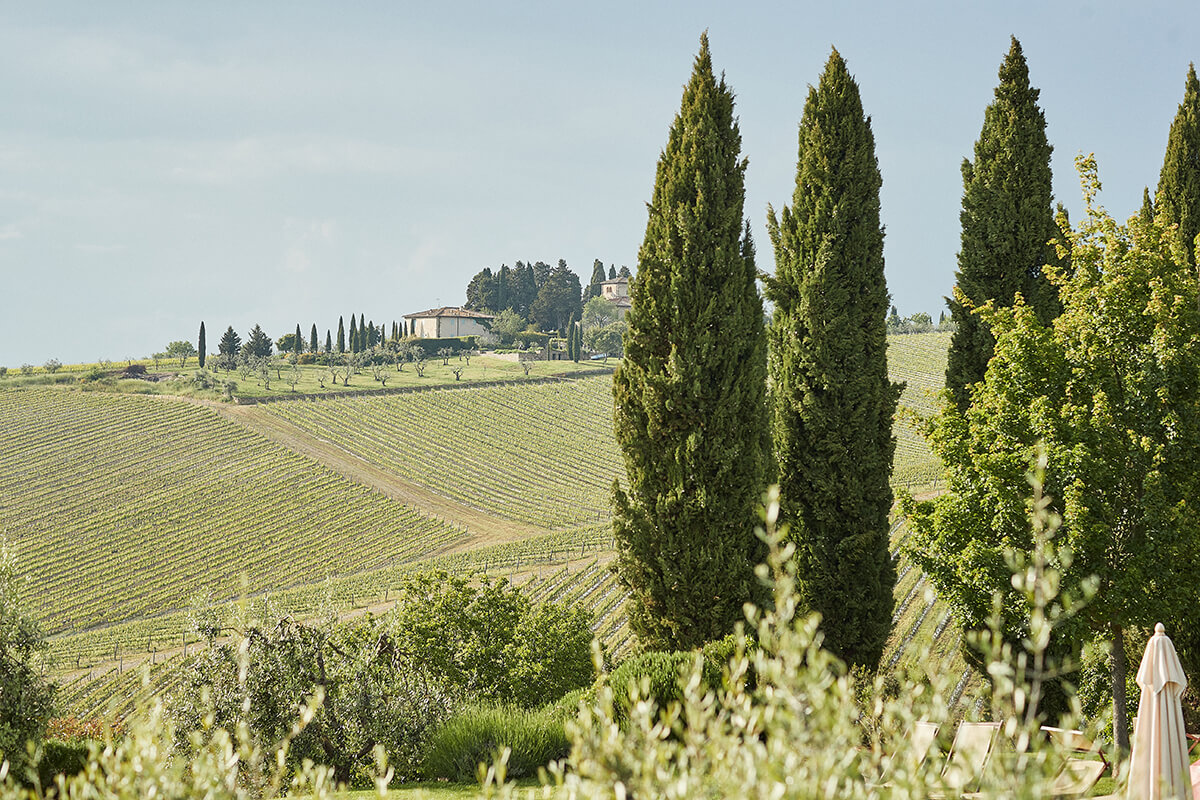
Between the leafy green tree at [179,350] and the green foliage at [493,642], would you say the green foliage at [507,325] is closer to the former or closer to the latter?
the leafy green tree at [179,350]

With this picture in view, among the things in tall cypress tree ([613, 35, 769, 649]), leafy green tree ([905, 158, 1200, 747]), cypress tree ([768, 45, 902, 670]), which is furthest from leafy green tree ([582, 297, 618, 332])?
leafy green tree ([905, 158, 1200, 747])

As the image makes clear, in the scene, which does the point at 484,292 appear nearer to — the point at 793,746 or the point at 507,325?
the point at 507,325

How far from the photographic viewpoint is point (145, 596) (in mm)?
43406

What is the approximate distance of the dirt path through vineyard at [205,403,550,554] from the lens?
177ft

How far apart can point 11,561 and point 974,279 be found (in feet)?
51.2

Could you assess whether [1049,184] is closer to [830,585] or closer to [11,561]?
[830,585]

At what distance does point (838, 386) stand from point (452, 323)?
119658 mm

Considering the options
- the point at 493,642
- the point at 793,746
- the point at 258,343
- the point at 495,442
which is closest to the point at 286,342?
the point at 258,343

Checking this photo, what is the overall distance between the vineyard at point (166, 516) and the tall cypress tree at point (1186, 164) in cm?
3785

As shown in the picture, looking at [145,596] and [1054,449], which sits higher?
[1054,449]

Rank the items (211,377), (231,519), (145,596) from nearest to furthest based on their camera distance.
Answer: (145,596) < (231,519) < (211,377)

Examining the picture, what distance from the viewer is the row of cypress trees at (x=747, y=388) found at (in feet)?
43.5

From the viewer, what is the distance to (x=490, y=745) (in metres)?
10.4

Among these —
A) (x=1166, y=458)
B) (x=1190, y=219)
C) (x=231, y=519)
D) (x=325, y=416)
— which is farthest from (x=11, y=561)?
(x=325, y=416)
